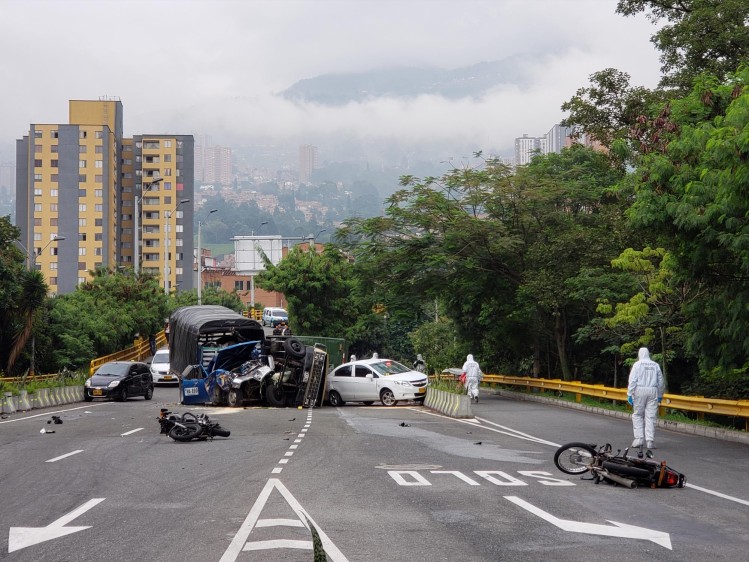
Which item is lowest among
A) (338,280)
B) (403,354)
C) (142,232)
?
(403,354)

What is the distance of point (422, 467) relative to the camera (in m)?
15.0

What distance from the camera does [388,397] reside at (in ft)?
115

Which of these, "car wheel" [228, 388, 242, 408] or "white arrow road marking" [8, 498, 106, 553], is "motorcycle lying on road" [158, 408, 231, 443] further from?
"car wheel" [228, 388, 242, 408]

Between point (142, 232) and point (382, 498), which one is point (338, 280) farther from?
point (142, 232)

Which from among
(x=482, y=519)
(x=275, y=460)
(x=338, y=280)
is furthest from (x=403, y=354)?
(x=482, y=519)

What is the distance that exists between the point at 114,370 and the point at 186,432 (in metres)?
20.9

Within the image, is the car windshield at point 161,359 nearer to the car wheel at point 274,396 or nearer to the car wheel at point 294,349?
the car wheel at point 274,396

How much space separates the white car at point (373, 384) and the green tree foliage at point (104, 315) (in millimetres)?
21783

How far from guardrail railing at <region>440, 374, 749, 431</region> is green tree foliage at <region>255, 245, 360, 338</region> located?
66.8 feet

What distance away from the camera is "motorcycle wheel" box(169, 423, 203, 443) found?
→ 1939cm

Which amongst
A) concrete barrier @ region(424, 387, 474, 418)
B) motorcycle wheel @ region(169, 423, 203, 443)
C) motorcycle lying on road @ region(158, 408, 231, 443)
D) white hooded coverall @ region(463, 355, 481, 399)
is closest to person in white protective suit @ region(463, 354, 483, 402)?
white hooded coverall @ region(463, 355, 481, 399)

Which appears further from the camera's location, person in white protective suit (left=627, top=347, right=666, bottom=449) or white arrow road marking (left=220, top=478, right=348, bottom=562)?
person in white protective suit (left=627, top=347, right=666, bottom=449)

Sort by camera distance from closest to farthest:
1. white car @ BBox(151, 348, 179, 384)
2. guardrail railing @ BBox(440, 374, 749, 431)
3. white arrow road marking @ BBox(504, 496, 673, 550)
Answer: white arrow road marking @ BBox(504, 496, 673, 550) → guardrail railing @ BBox(440, 374, 749, 431) → white car @ BBox(151, 348, 179, 384)

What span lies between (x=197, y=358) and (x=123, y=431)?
13.7m
